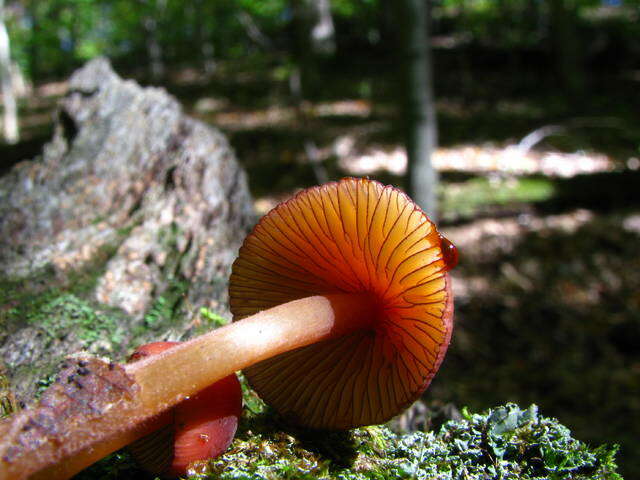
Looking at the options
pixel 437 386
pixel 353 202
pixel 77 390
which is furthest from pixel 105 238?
pixel 437 386

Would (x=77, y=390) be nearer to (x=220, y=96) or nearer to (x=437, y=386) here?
(x=437, y=386)

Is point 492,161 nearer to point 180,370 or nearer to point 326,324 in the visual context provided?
point 326,324

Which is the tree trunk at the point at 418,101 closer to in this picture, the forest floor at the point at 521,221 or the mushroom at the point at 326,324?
the forest floor at the point at 521,221

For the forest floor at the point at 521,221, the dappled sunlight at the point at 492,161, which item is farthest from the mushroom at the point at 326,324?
the dappled sunlight at the point at 492,161

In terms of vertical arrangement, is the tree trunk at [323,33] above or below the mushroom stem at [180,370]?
above

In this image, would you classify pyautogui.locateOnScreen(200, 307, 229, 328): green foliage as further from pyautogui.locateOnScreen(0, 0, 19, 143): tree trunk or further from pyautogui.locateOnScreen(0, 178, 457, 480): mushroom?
pyautogui.locateOnScreen(0, 0, 19, 143): tree trunk

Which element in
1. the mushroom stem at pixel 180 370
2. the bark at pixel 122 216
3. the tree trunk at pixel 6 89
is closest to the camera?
the mushroom stem at pixel 180 370
